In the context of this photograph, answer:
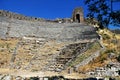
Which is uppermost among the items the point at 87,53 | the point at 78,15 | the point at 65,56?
the point at 78,15

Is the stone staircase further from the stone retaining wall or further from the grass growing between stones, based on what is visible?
the stone retaining wall

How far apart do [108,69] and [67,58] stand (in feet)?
19.6

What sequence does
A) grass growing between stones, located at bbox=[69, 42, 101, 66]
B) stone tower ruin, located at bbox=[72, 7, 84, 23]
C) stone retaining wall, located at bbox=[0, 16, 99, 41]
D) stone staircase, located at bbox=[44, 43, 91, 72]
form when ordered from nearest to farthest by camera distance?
1. grass growing between stones, located at bbox=[69, 42, 101, 66]
2. stone staircase, located at bbox=[44, 43, 91, 72]
3. stone retaining wall, located at bbox=[0, 16, 99, 41]
4. stone tower ruin, located at bbox=[72, 7, 84, 23]

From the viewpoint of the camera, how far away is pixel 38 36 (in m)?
43.4

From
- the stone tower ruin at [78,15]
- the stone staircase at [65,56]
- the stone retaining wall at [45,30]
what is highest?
the stone tower ruin at [78,15]

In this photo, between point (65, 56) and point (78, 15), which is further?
point (78, 15)

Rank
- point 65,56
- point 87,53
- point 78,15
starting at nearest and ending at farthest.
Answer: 1. point 87,53
2. point 65,56
3. point 78,15

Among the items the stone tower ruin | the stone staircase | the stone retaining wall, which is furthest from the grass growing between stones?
the stone tower ruin

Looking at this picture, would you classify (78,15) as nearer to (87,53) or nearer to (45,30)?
(45,30)

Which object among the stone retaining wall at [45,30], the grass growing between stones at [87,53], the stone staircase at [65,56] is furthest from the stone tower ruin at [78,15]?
the grass growing between stones at [87,53]

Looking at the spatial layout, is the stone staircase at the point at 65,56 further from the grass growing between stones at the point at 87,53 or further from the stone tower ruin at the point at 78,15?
the stone tower ruin at the point at 78,15

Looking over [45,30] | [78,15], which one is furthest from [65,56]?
[78,15]

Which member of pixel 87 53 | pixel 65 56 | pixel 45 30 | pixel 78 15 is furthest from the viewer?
pixel 78 15

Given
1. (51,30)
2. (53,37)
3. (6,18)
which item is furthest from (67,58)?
(6,18)
